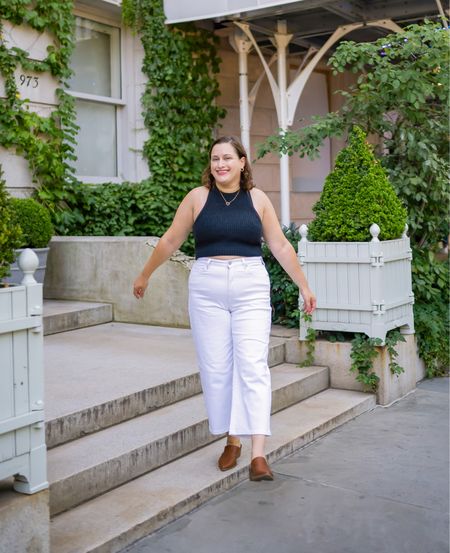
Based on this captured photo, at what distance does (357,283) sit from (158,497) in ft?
8.57

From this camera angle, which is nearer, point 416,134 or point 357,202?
point 357,202

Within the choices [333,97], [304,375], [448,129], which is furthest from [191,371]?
[333,97]

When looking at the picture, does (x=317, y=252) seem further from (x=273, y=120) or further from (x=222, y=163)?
(x=273, y=120)

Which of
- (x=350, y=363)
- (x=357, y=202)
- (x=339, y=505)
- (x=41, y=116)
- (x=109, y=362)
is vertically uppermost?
(x=41, y=116)

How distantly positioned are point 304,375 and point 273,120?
629 cm

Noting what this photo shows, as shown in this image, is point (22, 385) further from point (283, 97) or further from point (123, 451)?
point (283, 97)

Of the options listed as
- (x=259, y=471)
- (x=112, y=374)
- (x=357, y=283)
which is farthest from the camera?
(x=357, y=283)

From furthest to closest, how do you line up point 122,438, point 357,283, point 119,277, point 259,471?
point 119,277 → point 357,283 → point 122,438 → point 259,471

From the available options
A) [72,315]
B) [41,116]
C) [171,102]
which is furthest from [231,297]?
[171,102]

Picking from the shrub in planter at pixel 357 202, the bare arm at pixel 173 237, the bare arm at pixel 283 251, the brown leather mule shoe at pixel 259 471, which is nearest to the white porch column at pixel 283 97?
the shrub in planter at pixel 357 202

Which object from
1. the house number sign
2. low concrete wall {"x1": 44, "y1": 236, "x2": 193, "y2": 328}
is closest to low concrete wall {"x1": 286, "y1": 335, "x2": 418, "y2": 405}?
low concrete wall {"x1": 44, "y1": 236, "x2": 193, "y2": 328}

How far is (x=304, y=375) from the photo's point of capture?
5.42 m

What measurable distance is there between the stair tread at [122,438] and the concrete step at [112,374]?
0.21 ft

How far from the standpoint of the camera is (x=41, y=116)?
7934 millimetres
